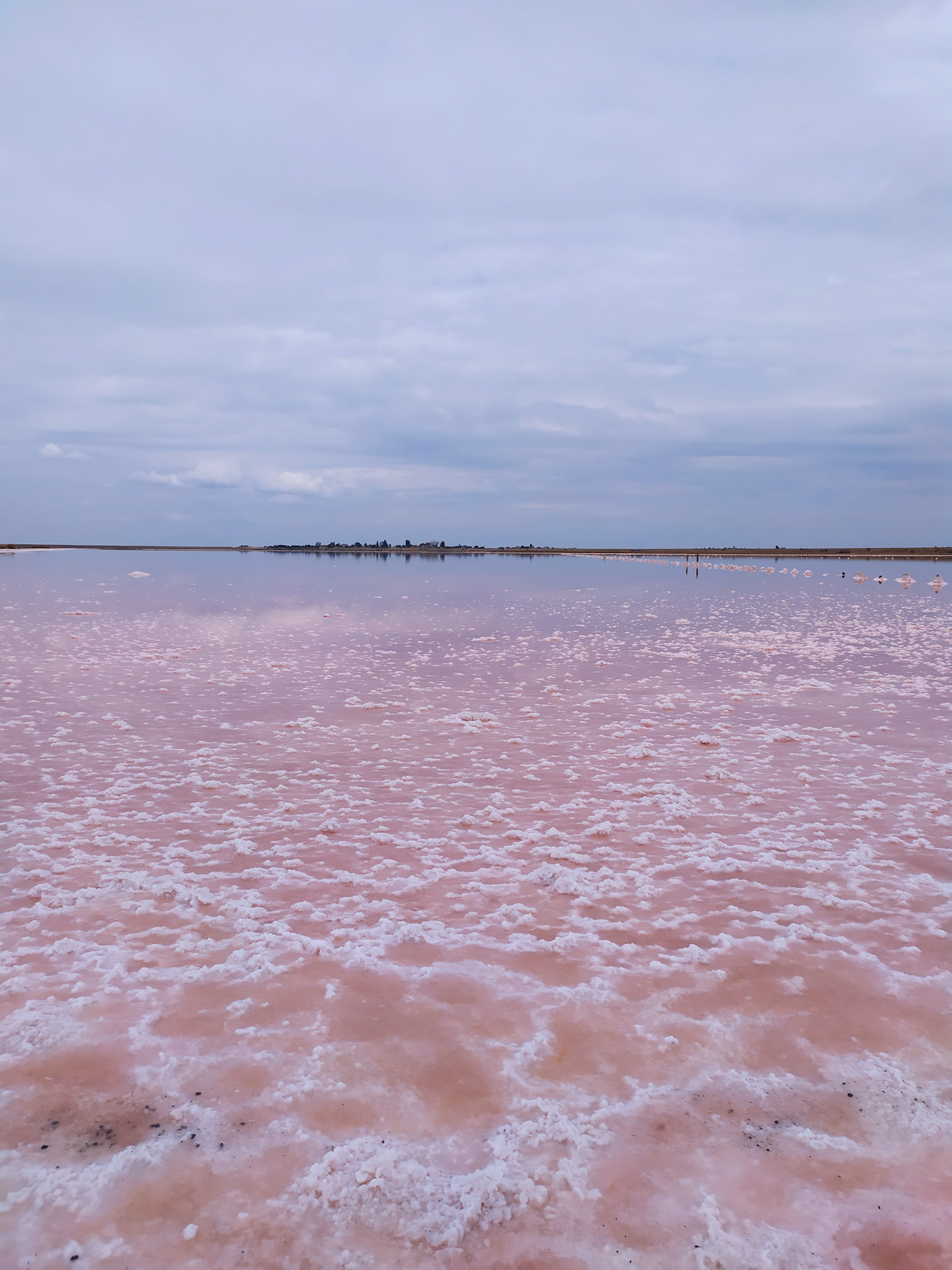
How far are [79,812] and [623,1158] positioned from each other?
6.83m

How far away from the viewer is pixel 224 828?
291 inches

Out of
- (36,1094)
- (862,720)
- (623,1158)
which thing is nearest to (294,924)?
(36,1094)

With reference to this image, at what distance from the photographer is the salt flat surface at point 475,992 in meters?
3.07

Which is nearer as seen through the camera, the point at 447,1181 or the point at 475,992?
the point at 447,1181

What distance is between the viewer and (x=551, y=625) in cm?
2656

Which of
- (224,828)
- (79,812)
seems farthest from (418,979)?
(79,812)

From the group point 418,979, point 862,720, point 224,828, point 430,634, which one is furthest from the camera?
point 430,634

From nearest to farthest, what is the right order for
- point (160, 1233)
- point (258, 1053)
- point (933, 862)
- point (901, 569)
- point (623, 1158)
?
point (160, 1233) < point (623, 1158) < point (258, 1053) < point (933, 862) < point (901, 569)

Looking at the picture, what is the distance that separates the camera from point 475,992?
4.67 meters

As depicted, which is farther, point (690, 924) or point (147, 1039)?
point (690, 924)

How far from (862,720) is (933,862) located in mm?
5979

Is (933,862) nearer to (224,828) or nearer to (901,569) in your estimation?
(224,828)

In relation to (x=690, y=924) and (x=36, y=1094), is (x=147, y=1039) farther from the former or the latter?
(x=690, y=924)

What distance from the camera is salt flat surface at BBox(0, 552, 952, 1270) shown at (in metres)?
3.07
